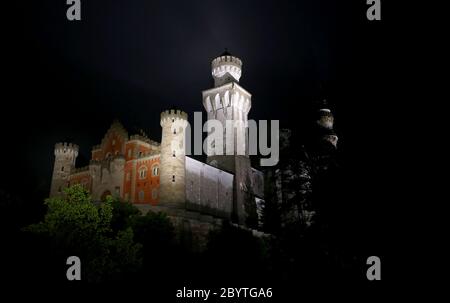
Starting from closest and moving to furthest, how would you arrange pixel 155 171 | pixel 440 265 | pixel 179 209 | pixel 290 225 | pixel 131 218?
pixel 440 265 → pixel 290 225 → pixel 131 218 → pixel 179 209 → pixel 155 171

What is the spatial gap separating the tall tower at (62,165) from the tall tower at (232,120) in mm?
19646

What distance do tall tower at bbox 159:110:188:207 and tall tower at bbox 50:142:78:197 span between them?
56.2ft

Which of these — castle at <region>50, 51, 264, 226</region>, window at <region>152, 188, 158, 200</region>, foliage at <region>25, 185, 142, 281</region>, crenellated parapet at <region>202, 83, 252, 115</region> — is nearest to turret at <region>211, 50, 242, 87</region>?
castle at <region>50, 51, 264, 226</region>

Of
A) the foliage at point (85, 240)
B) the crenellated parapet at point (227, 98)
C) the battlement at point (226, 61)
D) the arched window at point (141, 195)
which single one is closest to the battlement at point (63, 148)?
the arched window at point (141, 195)

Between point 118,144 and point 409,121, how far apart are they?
44189mm

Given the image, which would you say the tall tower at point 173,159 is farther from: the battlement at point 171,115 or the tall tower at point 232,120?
the tall tower at point 232,120

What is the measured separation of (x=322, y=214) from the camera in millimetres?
20625

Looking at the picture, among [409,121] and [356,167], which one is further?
[356,167]

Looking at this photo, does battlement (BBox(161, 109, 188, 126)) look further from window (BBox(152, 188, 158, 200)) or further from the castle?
window (BBox(152, 188, 158, 200))

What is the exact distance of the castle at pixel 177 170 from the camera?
48125mm

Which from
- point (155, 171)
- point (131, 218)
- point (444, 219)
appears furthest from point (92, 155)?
point (444, 219)

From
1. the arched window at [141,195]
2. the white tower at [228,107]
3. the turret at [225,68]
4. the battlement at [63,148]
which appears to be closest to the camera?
the arched window at [141,195]

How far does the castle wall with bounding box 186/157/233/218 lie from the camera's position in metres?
51.1
